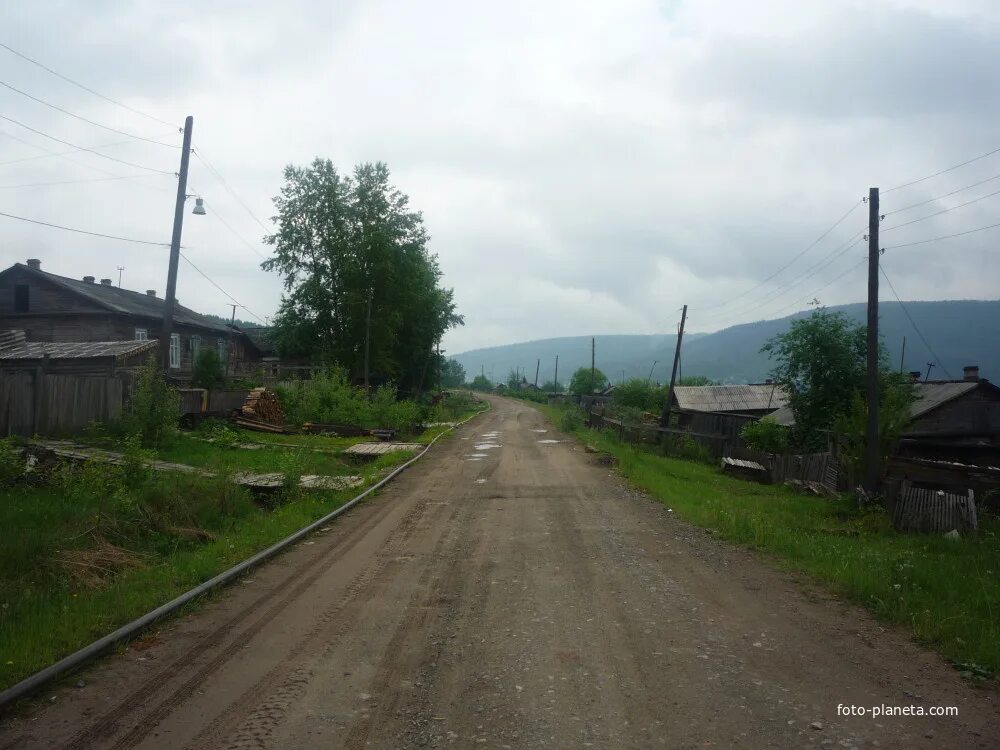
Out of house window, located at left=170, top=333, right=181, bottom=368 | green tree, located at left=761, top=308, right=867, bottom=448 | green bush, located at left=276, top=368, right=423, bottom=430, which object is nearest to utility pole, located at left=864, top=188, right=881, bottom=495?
green tree, located at left=761, top=308, right=867, bottom=448

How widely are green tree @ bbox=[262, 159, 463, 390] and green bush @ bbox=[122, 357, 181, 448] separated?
26447 mm

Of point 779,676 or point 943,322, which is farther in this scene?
point 943,322

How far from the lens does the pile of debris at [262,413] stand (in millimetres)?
26969

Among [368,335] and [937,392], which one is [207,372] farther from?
[937,392]

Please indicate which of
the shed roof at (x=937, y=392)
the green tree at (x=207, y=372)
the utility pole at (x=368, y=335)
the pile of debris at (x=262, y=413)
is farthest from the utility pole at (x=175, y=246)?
the shed roof at (x=937, y=392)

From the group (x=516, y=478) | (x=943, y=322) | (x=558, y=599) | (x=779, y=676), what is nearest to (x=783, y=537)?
(x=558, y=599)

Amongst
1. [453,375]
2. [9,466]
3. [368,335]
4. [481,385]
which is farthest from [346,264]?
[481,385]

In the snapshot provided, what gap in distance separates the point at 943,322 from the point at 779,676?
233 metres

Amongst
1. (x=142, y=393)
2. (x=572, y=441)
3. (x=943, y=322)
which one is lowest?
(x=572, y=441)

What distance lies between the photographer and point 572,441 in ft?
104

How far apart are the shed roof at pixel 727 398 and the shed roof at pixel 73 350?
31.4 metres

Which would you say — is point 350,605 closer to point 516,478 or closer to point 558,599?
point 558,599

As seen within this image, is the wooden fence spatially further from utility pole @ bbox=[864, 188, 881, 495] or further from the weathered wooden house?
utility pole @ bbox=[864, 188, 881, 495]

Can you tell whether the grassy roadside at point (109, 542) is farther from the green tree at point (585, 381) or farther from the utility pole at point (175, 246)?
the green tree at point (585, 381)
